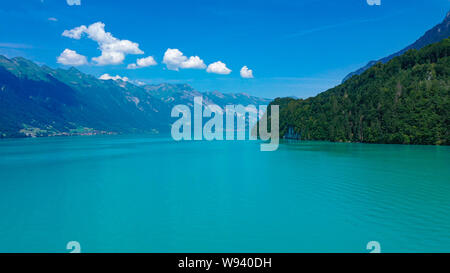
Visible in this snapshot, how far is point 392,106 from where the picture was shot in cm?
12469

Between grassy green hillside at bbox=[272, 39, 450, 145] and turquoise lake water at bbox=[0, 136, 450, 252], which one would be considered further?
grassy green hillside at bbox=[272, 39, 450, 145]

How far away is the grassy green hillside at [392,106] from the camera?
358ft

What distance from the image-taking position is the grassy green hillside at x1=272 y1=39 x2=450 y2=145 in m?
109
